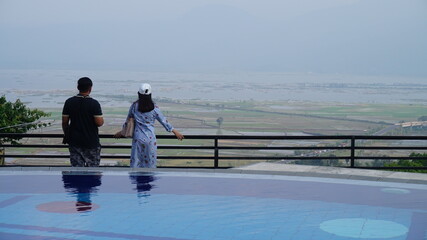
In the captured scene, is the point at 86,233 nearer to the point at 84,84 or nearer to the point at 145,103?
the point at 84,84

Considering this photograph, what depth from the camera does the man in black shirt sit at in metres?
7.76

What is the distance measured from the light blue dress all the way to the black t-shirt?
482mm

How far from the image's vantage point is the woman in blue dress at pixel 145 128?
802 cm

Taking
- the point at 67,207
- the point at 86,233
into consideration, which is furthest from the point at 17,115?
the point at 86,233

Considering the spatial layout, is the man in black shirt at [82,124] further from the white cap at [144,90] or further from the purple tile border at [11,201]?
the purple tile border at [11,201]

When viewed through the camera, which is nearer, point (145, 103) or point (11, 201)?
point (11, 201)

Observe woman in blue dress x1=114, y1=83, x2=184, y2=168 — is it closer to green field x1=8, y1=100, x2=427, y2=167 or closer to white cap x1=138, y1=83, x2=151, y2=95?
white cap x1=138, y1=83, x2=151, y2=95

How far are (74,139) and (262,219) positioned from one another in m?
2.60

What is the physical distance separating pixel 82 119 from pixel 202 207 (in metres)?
1.78

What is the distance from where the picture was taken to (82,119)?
7.85m

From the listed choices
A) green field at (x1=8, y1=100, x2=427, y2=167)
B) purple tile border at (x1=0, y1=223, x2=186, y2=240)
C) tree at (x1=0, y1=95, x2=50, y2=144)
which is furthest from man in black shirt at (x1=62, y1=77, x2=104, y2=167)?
green field at (x1=8, y1=100, x2=427, y2=167)

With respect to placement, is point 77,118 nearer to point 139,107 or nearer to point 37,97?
point 139,107

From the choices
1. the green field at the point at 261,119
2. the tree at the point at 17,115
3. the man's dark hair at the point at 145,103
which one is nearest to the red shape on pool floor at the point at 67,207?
the man's dark hair at the point at 145,103

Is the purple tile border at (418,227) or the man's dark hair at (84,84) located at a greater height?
the man's dark hair at (84,84)
